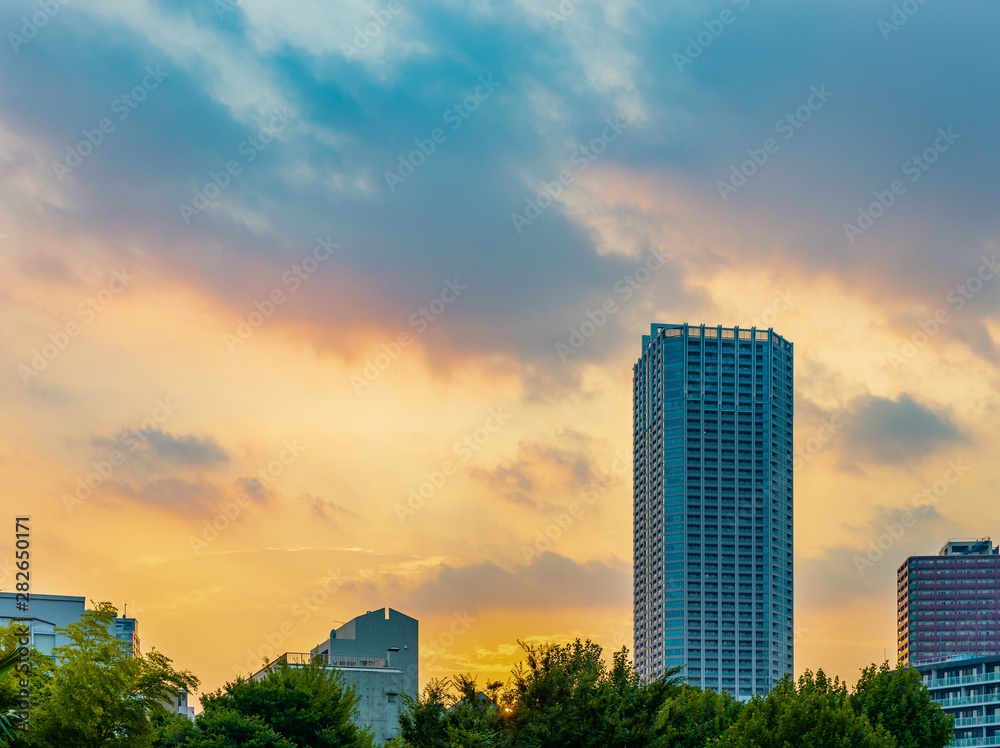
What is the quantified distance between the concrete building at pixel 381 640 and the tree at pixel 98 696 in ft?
275

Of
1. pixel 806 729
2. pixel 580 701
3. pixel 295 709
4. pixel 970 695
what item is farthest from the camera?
pixel 970 695

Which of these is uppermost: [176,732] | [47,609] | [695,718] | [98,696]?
[47,609]

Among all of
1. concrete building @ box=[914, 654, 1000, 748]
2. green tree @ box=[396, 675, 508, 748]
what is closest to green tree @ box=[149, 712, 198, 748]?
green tree @ box=[396, 675, 508, 748]

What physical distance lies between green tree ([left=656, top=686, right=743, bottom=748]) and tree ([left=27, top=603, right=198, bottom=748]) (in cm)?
2265

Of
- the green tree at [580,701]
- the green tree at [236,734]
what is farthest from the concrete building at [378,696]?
the green tree at [580,701]

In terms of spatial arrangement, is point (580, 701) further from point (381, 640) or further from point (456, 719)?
point (381, 640)

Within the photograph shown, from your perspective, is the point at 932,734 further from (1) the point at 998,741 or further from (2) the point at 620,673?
(1) the point at 998,741

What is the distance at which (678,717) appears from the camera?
211 ft

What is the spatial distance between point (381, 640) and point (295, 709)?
61.6m

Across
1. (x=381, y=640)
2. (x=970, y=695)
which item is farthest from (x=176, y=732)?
(x=970, y=695)

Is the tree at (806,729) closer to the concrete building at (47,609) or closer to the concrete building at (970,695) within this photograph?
the concrete building at (47,609)

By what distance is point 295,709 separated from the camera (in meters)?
65.9

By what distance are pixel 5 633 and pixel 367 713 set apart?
6088 centimetres

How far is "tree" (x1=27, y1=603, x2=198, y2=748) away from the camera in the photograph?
3884 centimetres
